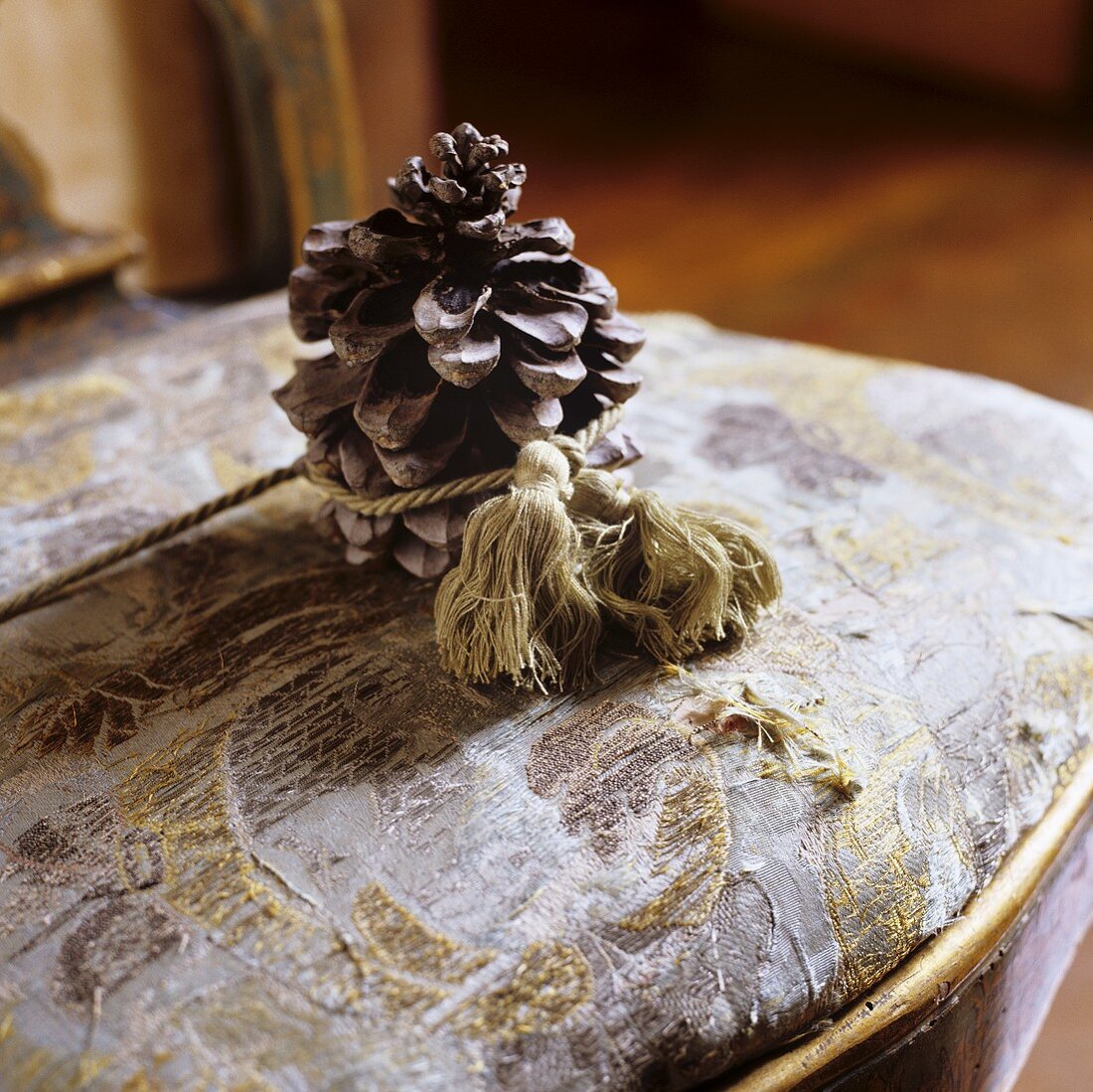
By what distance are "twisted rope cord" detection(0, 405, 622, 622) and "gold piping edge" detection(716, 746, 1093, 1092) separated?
0.27 meters

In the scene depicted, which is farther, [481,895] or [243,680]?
[243,680]

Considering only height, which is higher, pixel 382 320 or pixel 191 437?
pixel 382 320

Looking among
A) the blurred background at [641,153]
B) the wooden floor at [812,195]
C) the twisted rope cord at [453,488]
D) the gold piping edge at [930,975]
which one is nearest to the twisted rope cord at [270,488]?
the twisted rope cord at [453,488]

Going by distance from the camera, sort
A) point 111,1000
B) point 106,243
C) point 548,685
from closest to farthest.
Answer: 1. point 111,1000
2. point 548,685
3. point 106,243

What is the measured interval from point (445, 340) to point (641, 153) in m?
2.20

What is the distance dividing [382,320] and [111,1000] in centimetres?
31

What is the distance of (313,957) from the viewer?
451 millimetres

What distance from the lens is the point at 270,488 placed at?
698 millimetres

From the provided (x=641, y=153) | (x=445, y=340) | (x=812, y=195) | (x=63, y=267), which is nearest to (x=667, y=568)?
(x=445, y=340)

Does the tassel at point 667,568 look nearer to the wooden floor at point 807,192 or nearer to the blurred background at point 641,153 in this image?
the blurred background at point 641,153

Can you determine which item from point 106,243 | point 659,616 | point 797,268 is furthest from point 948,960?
point 797,268

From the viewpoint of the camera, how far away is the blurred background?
4.10 ft

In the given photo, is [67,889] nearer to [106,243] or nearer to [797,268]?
[106,243]

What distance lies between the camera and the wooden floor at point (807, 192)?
1835mm
